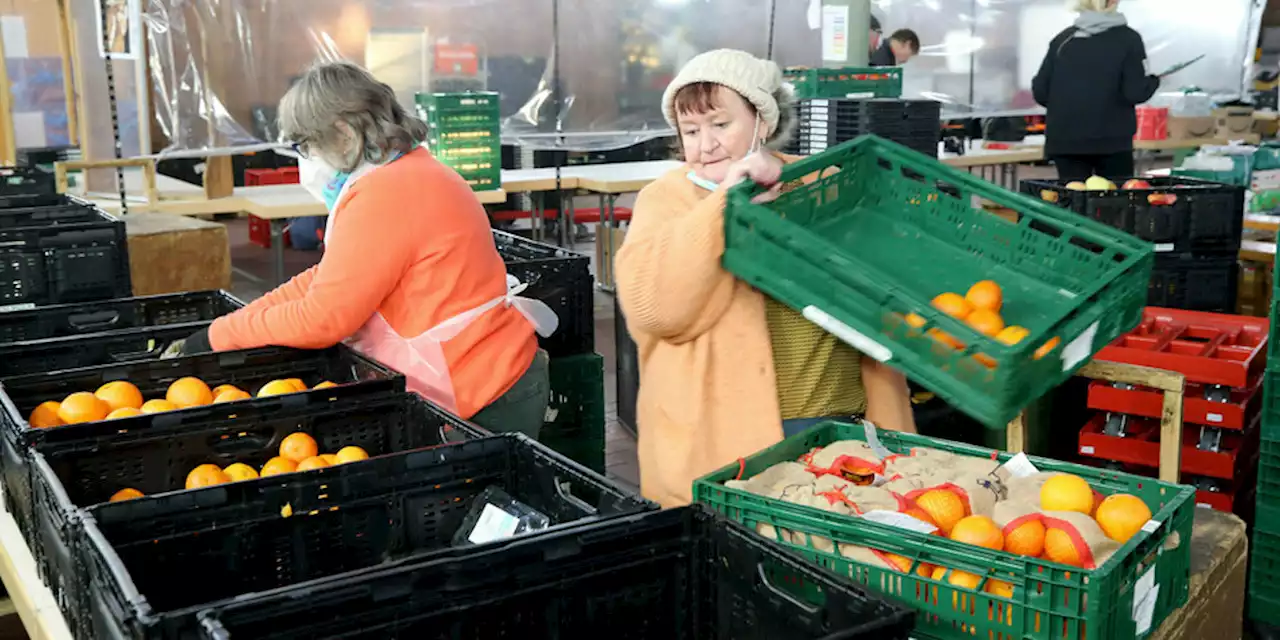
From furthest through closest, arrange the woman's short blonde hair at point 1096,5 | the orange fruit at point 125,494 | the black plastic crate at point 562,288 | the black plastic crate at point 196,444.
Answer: the woman's short blonde hair at point 1096,5
the black plastic crate at point 562,288
the orange fruit at point 125,494
the black plastic crate at point 196,444

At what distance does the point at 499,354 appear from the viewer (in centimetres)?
269

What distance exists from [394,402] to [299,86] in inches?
31.1

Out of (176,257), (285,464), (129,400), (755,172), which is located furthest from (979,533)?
(176,257)

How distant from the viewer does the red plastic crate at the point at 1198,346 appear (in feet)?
10.8

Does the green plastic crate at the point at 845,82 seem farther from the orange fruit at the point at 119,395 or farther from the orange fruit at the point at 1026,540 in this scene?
the orange fruit at the point at 1026,540

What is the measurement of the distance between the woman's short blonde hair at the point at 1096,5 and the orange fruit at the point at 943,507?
14.0ft

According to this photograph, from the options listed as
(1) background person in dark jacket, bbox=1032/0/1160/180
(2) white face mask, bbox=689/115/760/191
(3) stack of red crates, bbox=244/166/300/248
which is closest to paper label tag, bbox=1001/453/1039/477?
(2) white face mask, bbox=689/115/760/191

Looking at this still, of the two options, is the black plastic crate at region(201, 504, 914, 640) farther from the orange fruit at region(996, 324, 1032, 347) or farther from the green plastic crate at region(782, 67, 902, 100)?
the green plastic crate at region(782, 67, 902, 100)

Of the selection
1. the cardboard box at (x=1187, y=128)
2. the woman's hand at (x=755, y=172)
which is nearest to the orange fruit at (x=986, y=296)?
the woman's hand at (x=755, y=172)

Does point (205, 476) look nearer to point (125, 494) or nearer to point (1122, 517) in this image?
point (125, 494)

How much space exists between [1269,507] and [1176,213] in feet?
4.47

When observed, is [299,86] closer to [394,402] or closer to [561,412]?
[394,402]

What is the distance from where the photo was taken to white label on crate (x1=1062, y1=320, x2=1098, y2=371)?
183 centimetres

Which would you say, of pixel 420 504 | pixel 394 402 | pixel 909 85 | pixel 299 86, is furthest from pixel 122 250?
pixel 909 85
